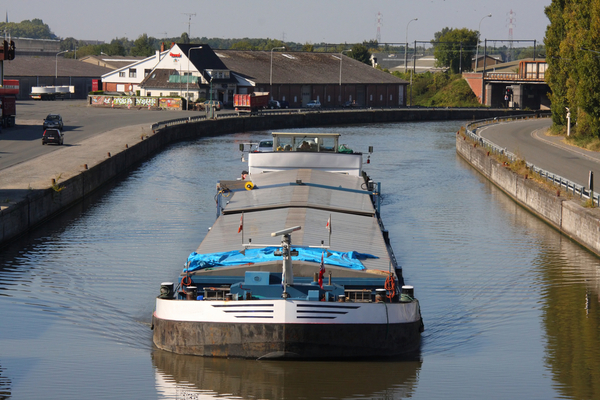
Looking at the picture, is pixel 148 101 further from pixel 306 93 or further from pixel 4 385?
pixel 4 385

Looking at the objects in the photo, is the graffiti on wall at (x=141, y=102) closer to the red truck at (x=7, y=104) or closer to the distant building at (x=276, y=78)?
the distant building at (x=276, y=78)

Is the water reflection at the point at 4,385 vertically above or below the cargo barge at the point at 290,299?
below

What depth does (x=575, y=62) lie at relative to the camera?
65062 millimetres

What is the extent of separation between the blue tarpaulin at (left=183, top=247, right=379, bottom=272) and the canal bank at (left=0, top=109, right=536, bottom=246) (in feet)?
45.8

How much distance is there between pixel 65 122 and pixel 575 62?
5040cm

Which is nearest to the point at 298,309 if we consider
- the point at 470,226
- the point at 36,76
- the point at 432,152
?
the point at 470,226

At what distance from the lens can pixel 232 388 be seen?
61.6 feet

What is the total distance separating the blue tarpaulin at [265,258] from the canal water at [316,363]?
7.92 feet

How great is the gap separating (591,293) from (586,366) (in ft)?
24.7

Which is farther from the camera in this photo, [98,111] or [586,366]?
[98,111]

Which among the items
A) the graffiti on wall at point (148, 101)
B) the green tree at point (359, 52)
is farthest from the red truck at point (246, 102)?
the green tree at point (359, 52)

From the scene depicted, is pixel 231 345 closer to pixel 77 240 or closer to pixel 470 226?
pixel 77 240

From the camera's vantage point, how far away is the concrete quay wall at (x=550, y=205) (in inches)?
1312

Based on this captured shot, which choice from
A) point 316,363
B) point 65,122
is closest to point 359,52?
point 65,122
